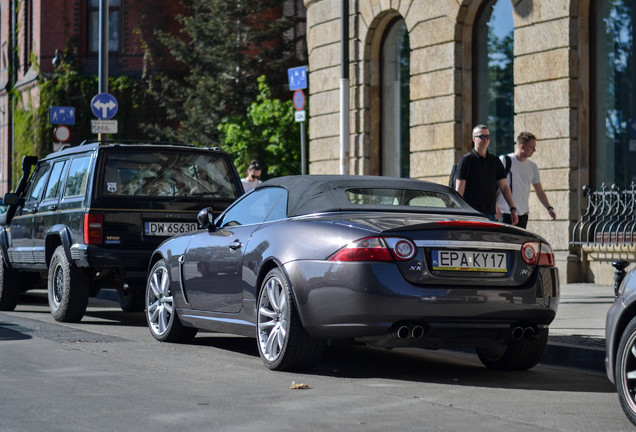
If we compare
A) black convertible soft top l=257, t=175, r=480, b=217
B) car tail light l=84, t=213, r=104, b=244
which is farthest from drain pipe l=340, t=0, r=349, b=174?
black convertible soft top l=257, t=175, r=480, b=217

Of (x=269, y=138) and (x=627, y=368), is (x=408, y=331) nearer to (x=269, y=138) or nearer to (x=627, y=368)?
(x=627, y=368)

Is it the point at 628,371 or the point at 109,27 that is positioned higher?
the point at 109,27

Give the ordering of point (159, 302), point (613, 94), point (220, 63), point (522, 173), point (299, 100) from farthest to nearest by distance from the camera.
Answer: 1. point (220, 63)
2. point (299, 100)
3. point (613, 94)
4. point (522, 173)
5. point (159, 302)

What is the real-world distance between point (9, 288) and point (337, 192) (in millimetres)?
6506

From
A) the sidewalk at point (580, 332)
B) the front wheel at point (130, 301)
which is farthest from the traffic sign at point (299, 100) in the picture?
the sidewalk at point (580, 332)

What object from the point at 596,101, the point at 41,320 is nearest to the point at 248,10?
the point at 596,101

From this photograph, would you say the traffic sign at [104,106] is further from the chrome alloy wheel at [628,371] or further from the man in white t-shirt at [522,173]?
the chrome alloy wheel at [628,371]

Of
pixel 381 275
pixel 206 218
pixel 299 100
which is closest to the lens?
pixel 381 275

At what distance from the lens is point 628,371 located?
19.8ft

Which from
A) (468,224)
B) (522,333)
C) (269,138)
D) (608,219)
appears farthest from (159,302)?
(269,138)

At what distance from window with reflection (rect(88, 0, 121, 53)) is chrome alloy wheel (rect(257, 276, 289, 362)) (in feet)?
107

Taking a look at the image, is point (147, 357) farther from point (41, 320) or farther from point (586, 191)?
point (586, 191)

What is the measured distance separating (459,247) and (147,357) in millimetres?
2684

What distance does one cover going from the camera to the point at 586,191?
1588cm
